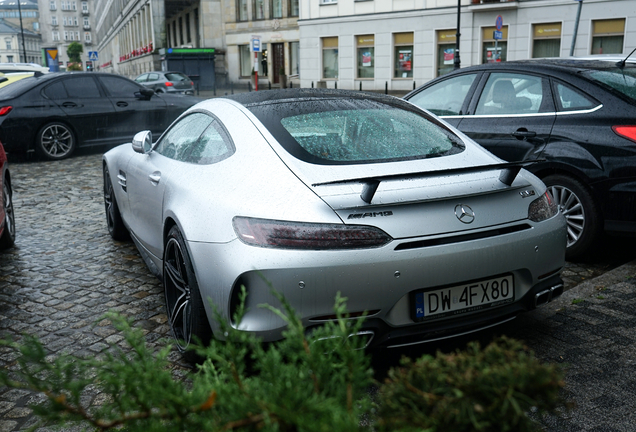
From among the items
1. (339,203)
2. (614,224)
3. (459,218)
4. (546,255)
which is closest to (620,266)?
(614,224)

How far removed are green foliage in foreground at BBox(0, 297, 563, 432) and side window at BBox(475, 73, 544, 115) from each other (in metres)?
4.63

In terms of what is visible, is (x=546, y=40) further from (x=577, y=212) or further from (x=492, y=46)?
(x=577, y=212)

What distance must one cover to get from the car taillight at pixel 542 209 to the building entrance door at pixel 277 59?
47.7 metres

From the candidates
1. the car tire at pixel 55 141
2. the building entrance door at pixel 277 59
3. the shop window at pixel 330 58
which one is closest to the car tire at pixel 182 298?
the car tire at pixel 55 141

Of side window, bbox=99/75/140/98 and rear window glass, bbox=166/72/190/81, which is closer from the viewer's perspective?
side window, bbox=99/75/140/98

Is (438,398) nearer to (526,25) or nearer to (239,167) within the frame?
(239,167)

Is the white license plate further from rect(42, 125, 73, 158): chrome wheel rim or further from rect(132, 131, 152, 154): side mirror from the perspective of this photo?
rect(42, 125, 73, 158): chrome wheel rim

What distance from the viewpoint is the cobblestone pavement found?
3877 mm

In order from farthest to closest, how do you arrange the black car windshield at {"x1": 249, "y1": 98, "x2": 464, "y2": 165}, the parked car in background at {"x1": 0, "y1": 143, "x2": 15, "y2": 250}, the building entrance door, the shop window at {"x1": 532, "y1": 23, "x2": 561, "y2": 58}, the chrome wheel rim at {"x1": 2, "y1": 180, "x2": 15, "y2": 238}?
the building entrance door
the shop window at {"x1": 532, "y1": 23, "x2": 561, "y2": 58}
the chrome wheel rim at {"x1": 2, "y1": 180, "x2": 15, "y2": 238}
the parked car in background at {"x1": 0, "y1": 143, "x2": 15, "y2": 250}
the black car windshield at {"x1": 249, "y1": 98, "x2": 464, "y2": 165}

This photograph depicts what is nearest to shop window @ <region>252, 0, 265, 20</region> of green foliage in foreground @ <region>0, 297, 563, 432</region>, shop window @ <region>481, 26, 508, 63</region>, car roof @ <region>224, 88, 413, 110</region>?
shop window @ <region>481, 26, 508, 63</region>

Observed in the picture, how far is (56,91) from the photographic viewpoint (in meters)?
12.6

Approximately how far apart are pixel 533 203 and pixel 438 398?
2314 millimetres

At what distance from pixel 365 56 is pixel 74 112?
2829 cm

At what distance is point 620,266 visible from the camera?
505cm
